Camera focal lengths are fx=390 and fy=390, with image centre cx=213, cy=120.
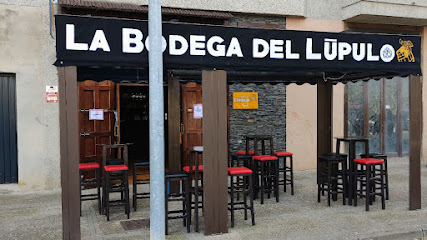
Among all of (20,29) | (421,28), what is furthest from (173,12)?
(421,28)

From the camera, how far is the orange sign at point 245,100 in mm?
10641

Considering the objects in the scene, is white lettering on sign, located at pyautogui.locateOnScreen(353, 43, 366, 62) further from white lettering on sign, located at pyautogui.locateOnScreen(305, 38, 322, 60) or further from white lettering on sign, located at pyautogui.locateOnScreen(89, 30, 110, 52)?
white lettering on sign, located at pyautogui.locateOnScreen(89, 30, 110, 52)

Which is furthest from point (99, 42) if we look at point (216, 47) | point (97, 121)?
point (97, 121)

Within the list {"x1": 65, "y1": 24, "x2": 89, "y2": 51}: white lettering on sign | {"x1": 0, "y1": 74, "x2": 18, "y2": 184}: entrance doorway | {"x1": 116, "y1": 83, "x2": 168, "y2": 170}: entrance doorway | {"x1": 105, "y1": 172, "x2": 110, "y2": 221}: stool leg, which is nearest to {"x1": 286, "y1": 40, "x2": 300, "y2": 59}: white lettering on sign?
{"x1": 65, "y1": 24, "x2": 89, "y2": 51}: white lettering on sign

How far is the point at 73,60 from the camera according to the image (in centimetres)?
502

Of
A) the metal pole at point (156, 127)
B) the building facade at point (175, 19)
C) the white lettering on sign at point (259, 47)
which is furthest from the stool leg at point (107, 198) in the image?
the white lettering on sign at point (259, 47)

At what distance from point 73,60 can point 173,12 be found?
5.02 meters

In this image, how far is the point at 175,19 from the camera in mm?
9695

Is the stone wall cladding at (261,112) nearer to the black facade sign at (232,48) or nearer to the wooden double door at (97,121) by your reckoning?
the wooden double door at (97,121)

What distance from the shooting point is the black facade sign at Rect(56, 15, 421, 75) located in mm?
5066

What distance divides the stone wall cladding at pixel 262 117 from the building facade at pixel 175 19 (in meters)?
0.06

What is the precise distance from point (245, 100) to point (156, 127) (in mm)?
6346

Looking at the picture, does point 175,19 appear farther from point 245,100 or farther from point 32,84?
point 32,84

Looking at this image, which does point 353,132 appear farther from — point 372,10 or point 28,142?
point 28,142
